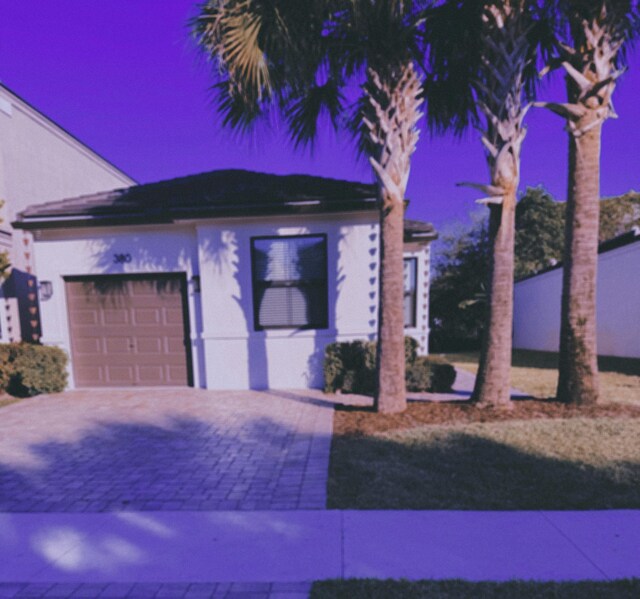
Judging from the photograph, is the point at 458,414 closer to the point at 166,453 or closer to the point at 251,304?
the point at 166,453

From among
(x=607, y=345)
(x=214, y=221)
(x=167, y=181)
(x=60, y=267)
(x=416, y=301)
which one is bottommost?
(x=607, y=345)

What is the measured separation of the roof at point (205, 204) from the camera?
7.46 m

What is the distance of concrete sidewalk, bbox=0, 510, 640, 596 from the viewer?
2.42 m

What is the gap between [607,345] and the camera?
1207 cm

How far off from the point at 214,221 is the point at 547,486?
7308 mm

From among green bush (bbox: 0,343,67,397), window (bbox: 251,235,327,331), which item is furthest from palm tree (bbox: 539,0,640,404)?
green bush (bbox: 0,343,67,397)

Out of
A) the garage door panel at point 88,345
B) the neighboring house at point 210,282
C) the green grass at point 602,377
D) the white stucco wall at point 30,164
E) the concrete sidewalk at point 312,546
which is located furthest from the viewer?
the white stucco wall at point 30,164

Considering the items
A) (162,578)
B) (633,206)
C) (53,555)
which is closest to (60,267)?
(53,555)

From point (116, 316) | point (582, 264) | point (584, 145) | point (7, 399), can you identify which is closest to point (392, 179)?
point (584, 145)

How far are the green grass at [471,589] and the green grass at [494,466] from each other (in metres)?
0.91

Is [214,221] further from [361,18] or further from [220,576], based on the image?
[220,576]

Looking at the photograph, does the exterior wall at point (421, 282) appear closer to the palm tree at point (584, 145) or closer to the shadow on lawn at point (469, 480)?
the palm tree at point (584, 145)

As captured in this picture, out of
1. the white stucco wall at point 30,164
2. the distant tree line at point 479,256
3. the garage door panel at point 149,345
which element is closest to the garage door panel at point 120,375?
the garage door panel at point 149,345

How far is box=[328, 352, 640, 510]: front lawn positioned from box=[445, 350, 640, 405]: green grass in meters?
0.67
